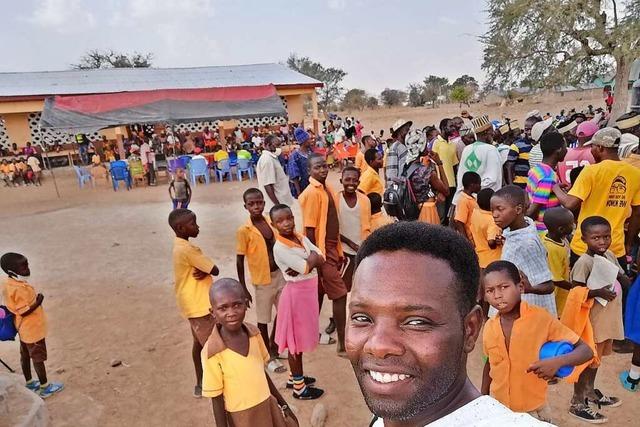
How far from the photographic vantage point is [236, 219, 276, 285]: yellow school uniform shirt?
3553 millimetres

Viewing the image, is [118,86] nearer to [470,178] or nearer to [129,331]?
[129,331]

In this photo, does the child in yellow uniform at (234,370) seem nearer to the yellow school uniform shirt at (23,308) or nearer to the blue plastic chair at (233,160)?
the yellow school uniform shirt at (23,308)

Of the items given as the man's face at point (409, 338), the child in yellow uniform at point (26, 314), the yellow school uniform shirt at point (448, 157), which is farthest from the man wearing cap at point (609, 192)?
the child in yellow uniform at point (26, 314)

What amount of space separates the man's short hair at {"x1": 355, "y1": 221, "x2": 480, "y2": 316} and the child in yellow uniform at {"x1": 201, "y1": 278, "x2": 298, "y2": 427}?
1370 mm

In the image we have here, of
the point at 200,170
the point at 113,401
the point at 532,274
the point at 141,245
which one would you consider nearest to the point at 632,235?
the point at 532,274

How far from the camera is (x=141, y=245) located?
24.6 ft

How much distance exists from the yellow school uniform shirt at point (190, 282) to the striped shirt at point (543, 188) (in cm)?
281

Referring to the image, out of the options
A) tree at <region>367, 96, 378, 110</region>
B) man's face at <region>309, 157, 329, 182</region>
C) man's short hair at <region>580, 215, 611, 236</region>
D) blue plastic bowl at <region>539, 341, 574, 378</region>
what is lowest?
blue plastic bowl at <region>539, 341, 574, 378</region>

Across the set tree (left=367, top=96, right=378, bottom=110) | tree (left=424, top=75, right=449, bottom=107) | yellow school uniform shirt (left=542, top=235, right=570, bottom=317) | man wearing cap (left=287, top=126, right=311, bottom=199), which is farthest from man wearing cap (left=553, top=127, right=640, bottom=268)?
tree (left=424, top=75, right=449, bottom=107)

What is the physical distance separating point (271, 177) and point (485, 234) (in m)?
2.99

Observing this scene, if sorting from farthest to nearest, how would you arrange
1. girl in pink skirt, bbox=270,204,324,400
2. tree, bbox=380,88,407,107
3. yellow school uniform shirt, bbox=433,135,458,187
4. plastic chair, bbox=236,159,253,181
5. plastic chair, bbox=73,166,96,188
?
tree, bbox=380,88,407,107 < plastic chair, bbox=73,166,96,188 < plastic chair, bbox=236,159,253,181 < yellow school uniform shirt, bbox=433,135,458,187 < girl in pink skirt, bbox=270,204,324,400

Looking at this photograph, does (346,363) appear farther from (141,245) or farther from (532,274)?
(141,245)

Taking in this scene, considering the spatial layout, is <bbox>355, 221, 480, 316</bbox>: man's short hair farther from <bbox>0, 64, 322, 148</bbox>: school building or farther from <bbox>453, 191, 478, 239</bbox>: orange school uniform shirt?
<bbox>0, 64, 322, 148</bbox>: school building

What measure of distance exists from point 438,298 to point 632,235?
348cm
